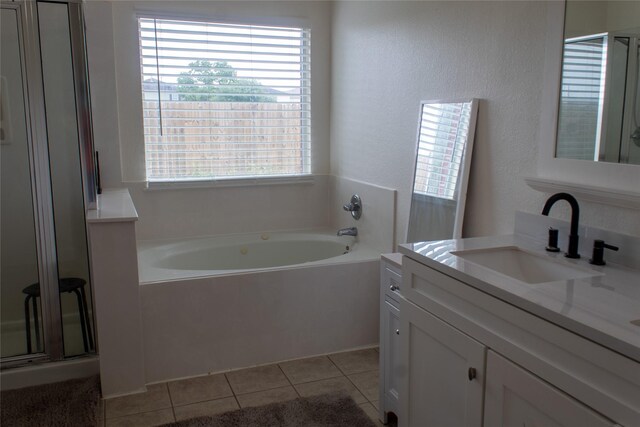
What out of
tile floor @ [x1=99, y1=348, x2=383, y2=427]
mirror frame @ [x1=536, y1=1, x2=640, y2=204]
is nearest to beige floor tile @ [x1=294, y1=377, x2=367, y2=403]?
tile floor @ [x1=99, y1=348, x2=383, y2=427]

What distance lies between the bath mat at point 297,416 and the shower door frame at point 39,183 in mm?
926

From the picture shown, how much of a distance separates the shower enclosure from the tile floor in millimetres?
517

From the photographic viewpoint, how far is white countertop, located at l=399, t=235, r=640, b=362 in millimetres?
1138

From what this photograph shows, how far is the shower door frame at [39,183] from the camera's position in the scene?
2.60m

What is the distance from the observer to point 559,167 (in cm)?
194

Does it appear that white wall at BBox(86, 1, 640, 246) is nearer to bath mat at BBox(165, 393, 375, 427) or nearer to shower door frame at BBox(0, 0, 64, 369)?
shower door frame at BBox(0, 0, 64, 369)

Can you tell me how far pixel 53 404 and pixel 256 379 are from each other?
959 mm

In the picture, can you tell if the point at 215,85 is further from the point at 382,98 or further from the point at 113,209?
the point at 113,209

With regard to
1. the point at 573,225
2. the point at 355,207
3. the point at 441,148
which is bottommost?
the point at 355,207

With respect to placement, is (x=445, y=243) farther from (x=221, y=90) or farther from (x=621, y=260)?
(x=221, y=90)

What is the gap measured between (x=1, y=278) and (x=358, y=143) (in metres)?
2.25

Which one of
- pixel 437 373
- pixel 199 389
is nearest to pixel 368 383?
pixel 199 389

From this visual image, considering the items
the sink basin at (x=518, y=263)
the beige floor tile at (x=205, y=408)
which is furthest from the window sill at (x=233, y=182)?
the sink basin at (x=518, y=263)

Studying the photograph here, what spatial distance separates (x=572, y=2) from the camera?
6.15 feet
